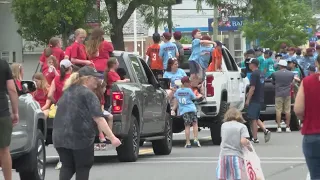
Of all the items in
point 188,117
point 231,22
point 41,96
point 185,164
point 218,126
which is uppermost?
point 231,22

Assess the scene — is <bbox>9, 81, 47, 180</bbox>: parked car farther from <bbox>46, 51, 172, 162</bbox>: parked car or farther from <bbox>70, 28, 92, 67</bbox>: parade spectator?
<bbox>70, 28, 92, 67</bbox>: parade spectator

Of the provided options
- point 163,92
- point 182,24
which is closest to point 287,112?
point 163,92

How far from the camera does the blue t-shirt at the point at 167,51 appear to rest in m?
21.3

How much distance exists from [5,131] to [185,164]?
541 cm

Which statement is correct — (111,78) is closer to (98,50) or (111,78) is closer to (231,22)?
(98,50)

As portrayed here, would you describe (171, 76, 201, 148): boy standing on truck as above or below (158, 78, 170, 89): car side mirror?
below

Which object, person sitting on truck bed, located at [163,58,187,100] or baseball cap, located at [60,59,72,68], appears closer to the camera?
baseball cap, located at [60,59,72,68]

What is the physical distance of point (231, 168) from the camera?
11.3m

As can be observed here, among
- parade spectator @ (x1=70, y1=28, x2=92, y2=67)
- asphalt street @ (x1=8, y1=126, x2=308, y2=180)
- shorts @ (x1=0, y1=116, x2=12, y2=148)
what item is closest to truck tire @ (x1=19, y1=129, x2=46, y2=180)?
asphalt street @ (x1=8, y1=126, x2=308, y2=180)

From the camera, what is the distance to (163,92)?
1816 centimetres

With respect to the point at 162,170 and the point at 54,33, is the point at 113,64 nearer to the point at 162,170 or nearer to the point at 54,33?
the point at 162,170

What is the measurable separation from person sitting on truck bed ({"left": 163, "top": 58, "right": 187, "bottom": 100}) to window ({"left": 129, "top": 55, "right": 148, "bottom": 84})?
115 inches

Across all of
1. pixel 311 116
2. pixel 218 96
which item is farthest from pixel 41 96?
pixel 311 116

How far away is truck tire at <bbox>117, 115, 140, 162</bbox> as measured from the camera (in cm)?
1583
